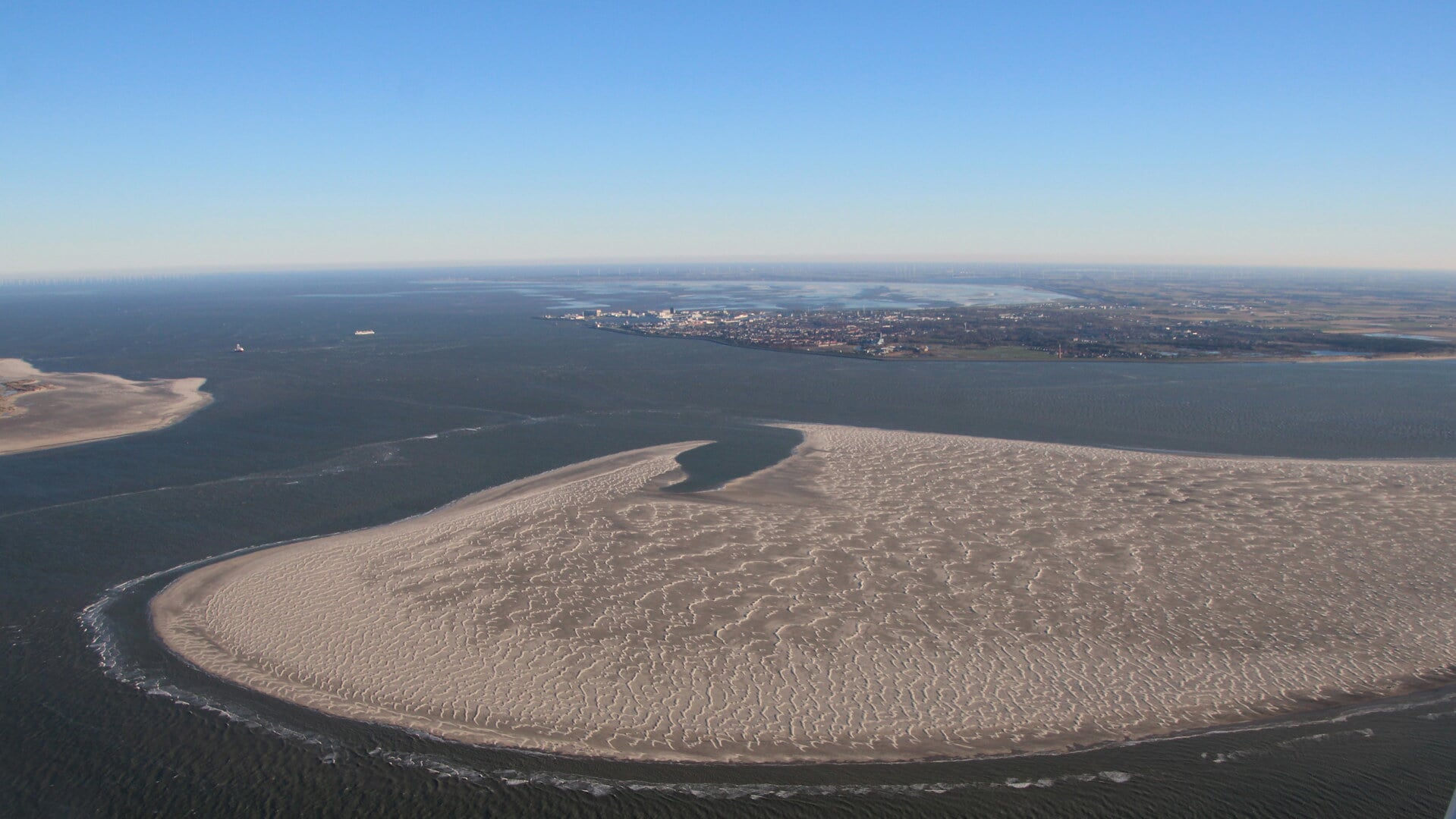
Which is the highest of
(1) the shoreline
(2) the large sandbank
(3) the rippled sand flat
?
(1) the shoreline

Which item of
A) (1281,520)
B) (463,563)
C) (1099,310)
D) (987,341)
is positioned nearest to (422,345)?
(987,341)

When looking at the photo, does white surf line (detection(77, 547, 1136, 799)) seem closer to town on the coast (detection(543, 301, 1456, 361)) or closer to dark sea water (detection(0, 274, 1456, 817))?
dark sea water (detection(0, 274, 1456, 817))

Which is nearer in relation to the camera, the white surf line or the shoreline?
the white surf line

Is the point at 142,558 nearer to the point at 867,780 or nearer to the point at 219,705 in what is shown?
the point at 219,705

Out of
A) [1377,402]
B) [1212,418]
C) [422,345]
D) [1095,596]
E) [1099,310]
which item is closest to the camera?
[1095,596]

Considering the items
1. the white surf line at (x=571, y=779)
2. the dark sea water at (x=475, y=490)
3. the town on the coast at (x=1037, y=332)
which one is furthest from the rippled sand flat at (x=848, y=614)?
the town on the coast at (x=1037, y=332)

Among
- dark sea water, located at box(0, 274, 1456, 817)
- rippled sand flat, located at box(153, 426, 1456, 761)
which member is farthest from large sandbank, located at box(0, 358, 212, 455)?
rippled sand flat, located at box(153, 426, 1456, 761)
